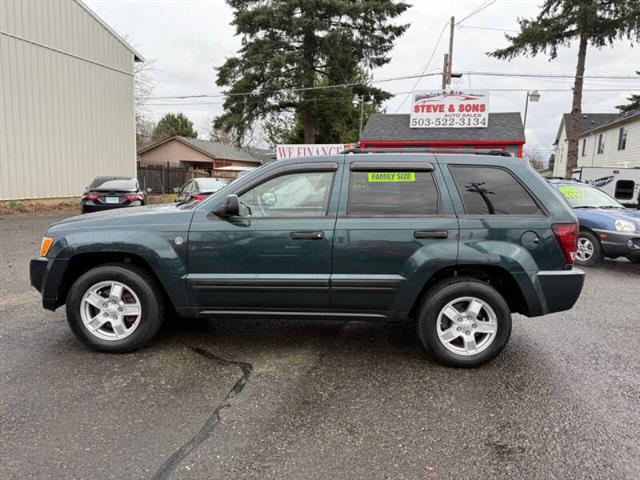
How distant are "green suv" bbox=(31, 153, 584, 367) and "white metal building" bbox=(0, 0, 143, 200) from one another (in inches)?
616

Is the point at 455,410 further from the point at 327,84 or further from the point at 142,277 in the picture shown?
the point at 327,84

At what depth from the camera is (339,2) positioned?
23016mm

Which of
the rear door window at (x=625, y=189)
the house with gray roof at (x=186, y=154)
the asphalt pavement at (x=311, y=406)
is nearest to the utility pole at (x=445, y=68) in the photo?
the rear door window at (x=625, y=189)

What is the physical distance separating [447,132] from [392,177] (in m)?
17.8

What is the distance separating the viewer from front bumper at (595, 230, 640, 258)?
7672 millimetres

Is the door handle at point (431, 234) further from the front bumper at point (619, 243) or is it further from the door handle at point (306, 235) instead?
the front bumper at point (619, 243)

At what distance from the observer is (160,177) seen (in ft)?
90.4

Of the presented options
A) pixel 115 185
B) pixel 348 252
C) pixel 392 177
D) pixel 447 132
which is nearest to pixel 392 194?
pixel 392 177

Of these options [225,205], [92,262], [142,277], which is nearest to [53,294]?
[92,262]

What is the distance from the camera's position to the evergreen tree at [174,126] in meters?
59.5


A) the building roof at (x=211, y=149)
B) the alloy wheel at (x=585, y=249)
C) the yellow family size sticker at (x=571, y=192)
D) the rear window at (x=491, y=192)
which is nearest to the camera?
the rear window at (x=491, y=192)

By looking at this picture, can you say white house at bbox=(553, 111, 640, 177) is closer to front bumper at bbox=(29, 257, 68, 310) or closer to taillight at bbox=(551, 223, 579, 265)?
taillight at bbox=(551, 223, 579, 265)

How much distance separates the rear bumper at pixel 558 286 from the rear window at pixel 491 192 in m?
0.51

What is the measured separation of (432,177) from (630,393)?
219cm
